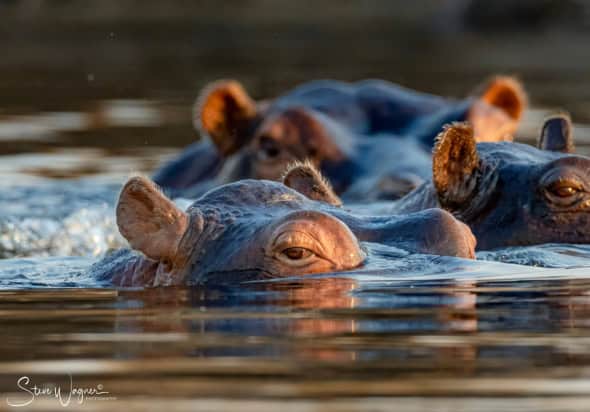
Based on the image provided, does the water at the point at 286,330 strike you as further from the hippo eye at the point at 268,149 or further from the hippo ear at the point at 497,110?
the hippo ear at the point at 497,110

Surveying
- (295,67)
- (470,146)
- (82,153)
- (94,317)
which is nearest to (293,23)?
(295,67)

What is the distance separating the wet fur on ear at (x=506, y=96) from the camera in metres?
12.2

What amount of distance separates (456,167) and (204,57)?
63.2 ft

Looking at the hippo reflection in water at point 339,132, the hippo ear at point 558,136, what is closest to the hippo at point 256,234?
the hippo ear at point 558,136

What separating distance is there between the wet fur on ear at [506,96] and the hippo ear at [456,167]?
4.09 metres

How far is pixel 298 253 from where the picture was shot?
6270 mm

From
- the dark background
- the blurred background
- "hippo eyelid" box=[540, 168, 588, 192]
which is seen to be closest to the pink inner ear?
the blurred background

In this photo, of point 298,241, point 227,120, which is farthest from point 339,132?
point 298,241

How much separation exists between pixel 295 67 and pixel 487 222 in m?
16.4

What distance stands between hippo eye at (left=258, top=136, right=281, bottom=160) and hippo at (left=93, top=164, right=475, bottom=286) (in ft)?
15.0

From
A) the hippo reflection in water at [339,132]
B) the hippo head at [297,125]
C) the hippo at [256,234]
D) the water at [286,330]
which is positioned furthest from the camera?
the hippo head at [297,125]

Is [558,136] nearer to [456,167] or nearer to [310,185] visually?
[456,167]

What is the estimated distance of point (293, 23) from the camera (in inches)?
1315

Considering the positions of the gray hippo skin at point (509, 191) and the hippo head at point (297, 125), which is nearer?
the gray hippo skin at point (509, 191)
